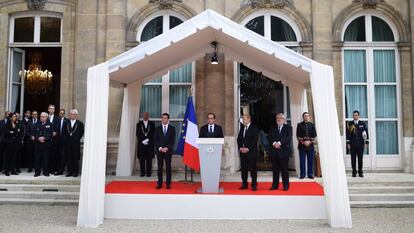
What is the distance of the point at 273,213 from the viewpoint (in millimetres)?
6500

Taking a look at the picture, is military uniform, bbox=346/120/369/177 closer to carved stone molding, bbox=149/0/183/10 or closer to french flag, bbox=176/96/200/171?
french flag, bbox=176/96/200/171

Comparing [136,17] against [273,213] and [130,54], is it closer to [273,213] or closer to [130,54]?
[130,54]

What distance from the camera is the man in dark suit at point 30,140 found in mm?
9370

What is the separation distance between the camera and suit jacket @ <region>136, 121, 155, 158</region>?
374 inches

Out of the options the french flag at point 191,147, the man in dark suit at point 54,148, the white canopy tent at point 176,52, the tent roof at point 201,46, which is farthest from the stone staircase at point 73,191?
the tent roof at point 201,46

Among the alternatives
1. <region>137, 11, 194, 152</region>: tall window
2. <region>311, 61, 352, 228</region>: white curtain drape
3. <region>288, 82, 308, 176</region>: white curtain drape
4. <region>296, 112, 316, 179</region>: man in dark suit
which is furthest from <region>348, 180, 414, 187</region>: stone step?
<region>137, 11, 194, 152</region>: tall window

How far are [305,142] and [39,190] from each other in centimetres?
621

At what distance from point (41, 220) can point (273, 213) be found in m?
4.02

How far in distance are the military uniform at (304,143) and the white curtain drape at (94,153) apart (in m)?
4.93

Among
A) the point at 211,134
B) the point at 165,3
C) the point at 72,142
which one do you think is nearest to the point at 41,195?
the point at 72,142

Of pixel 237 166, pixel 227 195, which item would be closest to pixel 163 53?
pixel 227 195

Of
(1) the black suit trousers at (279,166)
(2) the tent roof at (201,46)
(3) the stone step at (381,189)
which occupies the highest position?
(2) the tent roof at (201,46)

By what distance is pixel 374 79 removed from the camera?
10727 mm

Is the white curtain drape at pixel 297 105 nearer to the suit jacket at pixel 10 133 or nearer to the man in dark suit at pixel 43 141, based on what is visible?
the man in dark suit at pixel 43 141
